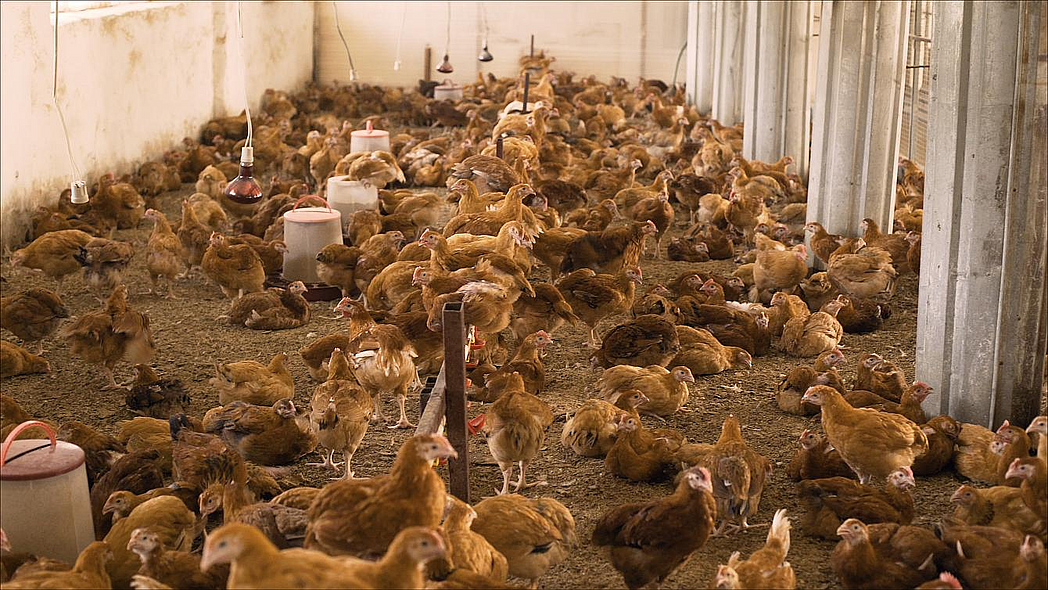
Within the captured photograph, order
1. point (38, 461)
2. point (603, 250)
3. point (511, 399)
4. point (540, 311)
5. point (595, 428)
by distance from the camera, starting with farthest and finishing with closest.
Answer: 1. point (603, 250)
2. point (540, 311)
3. point (595, 428)
4. point (511, 399)
5. point (38, 461)

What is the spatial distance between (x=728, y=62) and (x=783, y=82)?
4.15 m

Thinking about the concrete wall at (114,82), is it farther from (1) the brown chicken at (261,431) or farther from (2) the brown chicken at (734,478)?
(2) the brown chicken at (734,478)

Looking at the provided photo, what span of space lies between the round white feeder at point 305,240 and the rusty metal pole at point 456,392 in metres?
4.41

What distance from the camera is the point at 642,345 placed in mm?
7043

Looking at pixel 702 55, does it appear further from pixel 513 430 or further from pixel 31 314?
pixel 513 430

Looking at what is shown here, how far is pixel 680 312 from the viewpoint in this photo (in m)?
7.89

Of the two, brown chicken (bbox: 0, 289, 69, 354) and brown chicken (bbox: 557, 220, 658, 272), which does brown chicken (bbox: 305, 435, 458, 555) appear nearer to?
brown chicken (bbox: 0, 289, 69, 354)

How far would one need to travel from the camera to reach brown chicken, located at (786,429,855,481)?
5.63 m

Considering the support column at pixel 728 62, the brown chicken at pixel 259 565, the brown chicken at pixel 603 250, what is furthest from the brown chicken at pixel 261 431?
the support column at pixel 728 62

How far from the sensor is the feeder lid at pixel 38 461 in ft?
15.0

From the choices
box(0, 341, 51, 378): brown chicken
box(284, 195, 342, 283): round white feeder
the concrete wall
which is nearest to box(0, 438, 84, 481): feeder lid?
box(0, 341, 51, 378): brown chicken

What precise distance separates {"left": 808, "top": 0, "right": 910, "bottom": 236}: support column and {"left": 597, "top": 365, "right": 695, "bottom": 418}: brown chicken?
148 inches

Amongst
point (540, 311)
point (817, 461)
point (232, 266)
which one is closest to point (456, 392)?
point (817, 461)

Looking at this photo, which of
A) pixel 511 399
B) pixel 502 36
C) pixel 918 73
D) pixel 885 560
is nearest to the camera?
pixel 885 560
